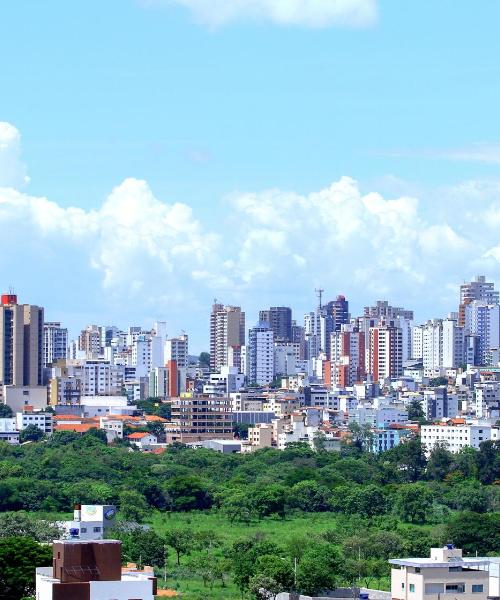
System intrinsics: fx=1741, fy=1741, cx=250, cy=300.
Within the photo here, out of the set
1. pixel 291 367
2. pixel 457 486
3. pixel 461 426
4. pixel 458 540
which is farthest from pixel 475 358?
pixel 458 540

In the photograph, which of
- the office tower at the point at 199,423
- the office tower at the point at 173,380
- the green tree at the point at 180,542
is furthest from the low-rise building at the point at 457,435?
the green tree at the point at 180,542

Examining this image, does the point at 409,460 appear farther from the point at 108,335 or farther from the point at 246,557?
the point at 108,335

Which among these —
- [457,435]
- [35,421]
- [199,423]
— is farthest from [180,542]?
[35,421]

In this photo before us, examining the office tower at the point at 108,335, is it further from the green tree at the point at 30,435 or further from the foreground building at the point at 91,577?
the foreground building at the point at 91,577

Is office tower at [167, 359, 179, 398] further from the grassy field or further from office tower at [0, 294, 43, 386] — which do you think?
the grassy field

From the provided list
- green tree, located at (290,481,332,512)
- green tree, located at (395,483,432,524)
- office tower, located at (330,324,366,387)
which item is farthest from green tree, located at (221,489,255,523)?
office tower, located at (330,324,366,387)
